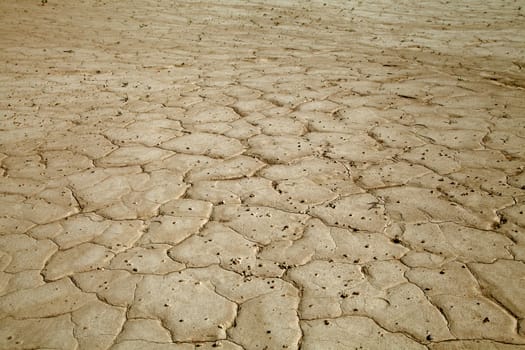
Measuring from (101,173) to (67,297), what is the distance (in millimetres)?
923

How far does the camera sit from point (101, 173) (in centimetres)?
250

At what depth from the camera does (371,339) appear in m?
1.49

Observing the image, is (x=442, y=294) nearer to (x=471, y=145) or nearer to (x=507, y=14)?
(x=471, y=145)

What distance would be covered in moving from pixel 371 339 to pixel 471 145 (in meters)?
1.60

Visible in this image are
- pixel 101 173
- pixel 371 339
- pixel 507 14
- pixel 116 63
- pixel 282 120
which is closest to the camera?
pixel 371 339

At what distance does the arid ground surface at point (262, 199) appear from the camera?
1.58 meters

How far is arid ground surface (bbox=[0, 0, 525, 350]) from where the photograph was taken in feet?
5.17

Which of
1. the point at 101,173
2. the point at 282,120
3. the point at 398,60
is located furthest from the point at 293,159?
the point at 398,60

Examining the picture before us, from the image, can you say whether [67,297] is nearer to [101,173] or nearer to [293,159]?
[101,173]

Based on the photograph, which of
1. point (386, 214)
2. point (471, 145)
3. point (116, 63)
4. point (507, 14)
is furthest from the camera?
point (507, 14)

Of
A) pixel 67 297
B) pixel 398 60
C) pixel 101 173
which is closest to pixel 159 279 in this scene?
pixel 67 297

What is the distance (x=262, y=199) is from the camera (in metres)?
2.25

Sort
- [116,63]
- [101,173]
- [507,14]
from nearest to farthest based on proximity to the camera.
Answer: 1. [101,173]
2. [116,63]
3. [507,14]

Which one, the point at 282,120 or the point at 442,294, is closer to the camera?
A: the point at 442,294
